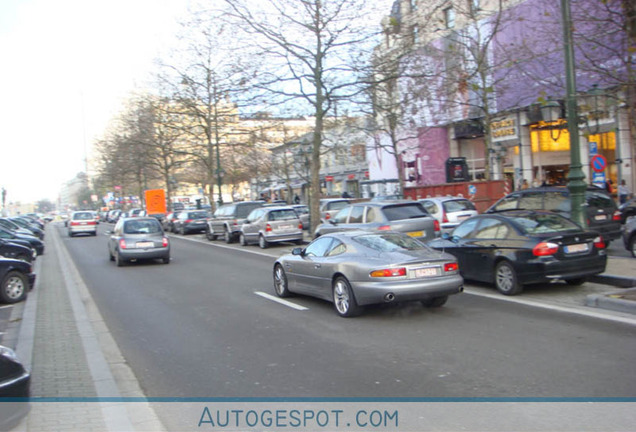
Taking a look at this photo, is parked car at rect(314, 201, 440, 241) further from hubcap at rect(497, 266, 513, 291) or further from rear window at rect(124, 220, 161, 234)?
rear window at rect(124, 220, 161, 234)

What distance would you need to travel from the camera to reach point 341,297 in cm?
862

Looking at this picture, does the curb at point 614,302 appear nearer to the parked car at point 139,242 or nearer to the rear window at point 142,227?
the parked car at point 139,242

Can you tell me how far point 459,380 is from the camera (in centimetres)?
542

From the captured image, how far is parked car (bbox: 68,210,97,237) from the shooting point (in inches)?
1519

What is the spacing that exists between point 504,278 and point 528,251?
2.56ft

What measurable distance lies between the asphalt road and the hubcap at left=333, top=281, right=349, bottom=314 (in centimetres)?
22

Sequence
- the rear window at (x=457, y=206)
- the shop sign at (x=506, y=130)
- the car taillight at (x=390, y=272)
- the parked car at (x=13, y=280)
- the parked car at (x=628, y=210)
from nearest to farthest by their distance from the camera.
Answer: the car taillight at (x=390, y=272)
the parked car at (x=13, y=280)
the parked car at (x=628, y=210)
the rear window at (x=457, y=206)
the shop sign at (x=506, y=130)

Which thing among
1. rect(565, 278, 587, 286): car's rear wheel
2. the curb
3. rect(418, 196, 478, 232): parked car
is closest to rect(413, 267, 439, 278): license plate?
the curb

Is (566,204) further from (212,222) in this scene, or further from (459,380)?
(212,222)

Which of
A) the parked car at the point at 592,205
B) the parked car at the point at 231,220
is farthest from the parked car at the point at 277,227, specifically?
the parked car at the point at 592,205

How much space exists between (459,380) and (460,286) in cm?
315

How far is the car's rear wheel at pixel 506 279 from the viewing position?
9.53 meters

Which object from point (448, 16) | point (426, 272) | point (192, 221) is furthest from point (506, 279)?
point (192, 221)

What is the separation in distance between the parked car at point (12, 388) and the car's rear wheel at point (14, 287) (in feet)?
24.0
